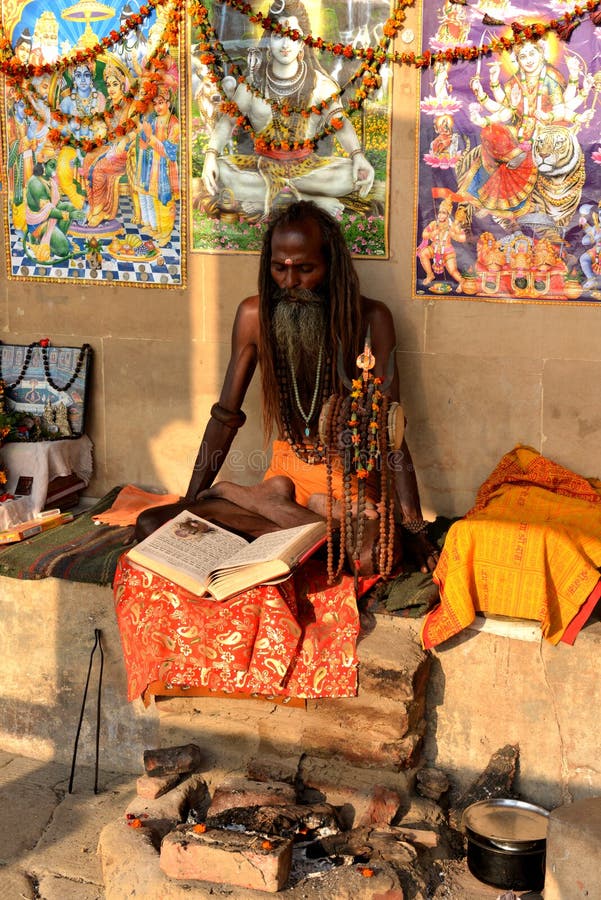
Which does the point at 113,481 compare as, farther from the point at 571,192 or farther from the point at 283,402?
the point at 571,192

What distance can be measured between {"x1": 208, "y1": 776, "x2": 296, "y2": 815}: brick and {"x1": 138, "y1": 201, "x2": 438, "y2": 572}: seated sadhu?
1.10 m

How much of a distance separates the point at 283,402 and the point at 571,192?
1779 millimetres

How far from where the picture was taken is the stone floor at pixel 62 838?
4.21m

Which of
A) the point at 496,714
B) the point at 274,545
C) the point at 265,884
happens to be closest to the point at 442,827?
the point at 496,714

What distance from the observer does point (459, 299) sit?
5770 mm

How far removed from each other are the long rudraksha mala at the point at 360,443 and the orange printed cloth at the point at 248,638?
0.20m

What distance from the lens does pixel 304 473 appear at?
5574 mm

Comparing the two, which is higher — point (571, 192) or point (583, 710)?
point (571, 192)

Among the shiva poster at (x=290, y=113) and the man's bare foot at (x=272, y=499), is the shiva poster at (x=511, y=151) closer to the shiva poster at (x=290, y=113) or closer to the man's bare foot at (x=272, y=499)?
the shiva poster at (x=290, y=113)

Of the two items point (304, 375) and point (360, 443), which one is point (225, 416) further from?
point (360, 443)

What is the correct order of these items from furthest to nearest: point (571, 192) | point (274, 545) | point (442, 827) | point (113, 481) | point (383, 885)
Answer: point (113, 481), point (571, 192), point (274, 545), point (442, 827), point (383, 885)

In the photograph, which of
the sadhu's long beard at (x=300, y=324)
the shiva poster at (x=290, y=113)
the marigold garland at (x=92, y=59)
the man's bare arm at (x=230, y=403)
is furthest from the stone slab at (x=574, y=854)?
the marigold garland at (x=92, y=59)

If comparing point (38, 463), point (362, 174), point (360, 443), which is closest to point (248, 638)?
point (360, 443)

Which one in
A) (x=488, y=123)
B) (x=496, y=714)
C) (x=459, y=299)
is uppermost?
(x=488, y=123)
